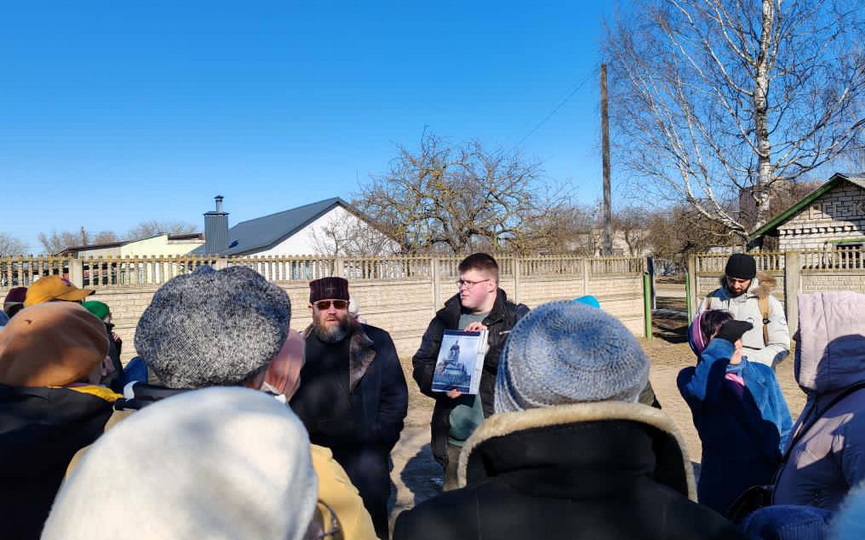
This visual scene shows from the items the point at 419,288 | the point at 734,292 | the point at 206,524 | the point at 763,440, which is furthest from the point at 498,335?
the point at 419,288

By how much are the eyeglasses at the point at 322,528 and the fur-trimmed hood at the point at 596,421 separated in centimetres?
32

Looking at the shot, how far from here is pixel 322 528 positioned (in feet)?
3.63

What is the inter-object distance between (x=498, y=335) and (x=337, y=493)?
7.95 ft

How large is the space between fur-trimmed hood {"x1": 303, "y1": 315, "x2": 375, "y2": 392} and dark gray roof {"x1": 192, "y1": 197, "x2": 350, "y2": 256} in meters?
24.5

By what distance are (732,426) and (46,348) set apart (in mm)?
2991

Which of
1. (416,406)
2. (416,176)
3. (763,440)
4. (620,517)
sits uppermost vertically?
(416,176)

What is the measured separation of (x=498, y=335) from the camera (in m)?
3.53

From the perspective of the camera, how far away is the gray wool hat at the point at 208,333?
136 cm

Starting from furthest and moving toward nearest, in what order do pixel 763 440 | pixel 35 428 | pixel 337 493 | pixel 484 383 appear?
1. pixel 484 383
2. pixel 763 440
3. pixel 35 428
4. pixel 337 493

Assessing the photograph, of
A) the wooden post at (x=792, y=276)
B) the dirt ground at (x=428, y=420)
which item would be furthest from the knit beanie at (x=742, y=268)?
the wooden post at (x=792, y=276)

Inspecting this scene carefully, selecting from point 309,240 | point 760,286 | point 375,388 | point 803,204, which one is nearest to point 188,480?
point 375,388

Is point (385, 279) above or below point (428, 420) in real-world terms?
above

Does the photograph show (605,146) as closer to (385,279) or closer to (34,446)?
(385,279)

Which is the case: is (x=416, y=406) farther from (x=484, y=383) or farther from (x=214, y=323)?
(x=214, y=323)
